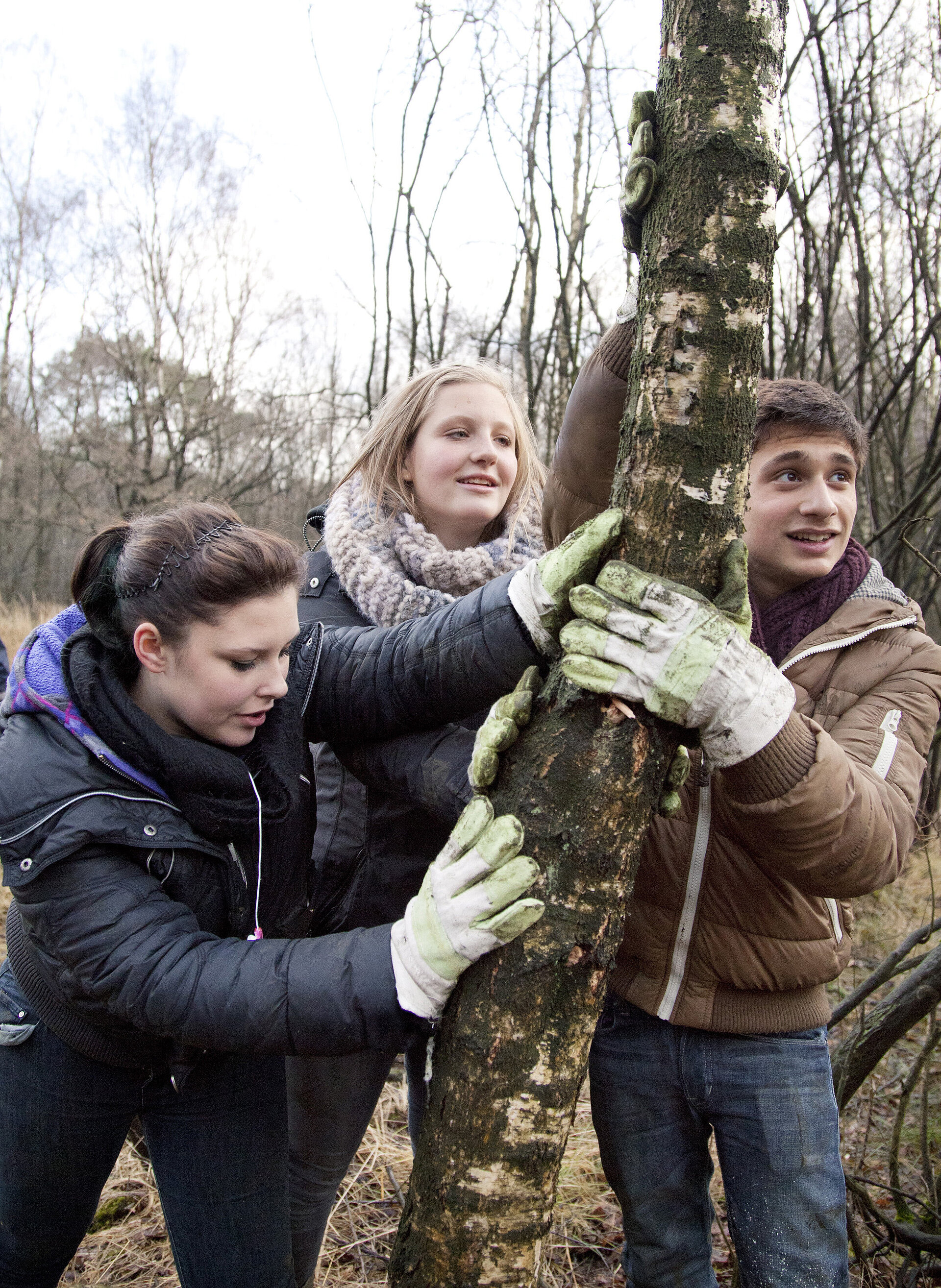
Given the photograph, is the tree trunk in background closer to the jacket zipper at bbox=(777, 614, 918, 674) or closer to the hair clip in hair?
the jacket zipper at bbox=(777, 614, 918, 674)

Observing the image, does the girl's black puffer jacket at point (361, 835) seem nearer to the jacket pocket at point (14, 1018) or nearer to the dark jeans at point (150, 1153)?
the dark jeans at point (150, 1153)

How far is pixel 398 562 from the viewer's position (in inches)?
69.8

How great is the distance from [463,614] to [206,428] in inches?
601

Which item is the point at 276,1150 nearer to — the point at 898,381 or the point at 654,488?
the point at 654,488

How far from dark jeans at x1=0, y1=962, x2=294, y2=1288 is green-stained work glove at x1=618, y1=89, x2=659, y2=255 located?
5.28 feet

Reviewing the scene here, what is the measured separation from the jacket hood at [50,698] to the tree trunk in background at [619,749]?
2.09ft

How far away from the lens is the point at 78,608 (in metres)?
1.54

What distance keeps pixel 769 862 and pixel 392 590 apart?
35.1 inches

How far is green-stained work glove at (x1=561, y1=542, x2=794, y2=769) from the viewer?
1.07m

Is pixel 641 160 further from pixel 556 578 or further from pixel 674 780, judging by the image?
pixel 674 780

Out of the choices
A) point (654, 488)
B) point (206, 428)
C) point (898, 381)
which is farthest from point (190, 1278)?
point (206, 428)

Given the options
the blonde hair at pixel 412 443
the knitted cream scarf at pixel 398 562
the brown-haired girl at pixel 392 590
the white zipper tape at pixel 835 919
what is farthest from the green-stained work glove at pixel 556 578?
the white zipper tape at pixel 835 919

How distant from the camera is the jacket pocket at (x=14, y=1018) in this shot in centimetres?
145

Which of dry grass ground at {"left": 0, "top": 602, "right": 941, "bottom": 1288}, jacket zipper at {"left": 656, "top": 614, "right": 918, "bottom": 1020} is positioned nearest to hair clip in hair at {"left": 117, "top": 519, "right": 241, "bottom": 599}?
jacket zipper at {"left": 656, "top": 614, "right": 918, "bottom": 1020}
